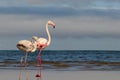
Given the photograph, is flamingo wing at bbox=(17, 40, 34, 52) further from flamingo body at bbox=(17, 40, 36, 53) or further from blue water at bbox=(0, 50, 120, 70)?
blue water at bbox=(0, 50, 120, 70)

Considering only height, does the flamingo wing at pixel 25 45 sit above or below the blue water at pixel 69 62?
below

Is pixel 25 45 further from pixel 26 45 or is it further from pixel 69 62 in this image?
pixel 69 62

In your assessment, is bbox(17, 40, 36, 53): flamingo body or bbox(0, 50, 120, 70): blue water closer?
bbox(17, 40, 36, 53): flamingo body

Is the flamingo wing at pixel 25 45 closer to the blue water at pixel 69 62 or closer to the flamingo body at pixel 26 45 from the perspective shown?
the flamingo body at pixel 26 45

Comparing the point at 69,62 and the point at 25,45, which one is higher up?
the point at 69,62

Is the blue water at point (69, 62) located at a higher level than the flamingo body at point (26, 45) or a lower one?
higher

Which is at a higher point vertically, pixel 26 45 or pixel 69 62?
pixel 69 62

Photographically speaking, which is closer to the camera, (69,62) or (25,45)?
(25,45)

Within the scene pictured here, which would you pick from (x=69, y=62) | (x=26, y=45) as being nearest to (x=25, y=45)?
(x=26, y=45)

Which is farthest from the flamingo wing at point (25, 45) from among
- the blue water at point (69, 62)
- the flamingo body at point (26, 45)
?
the blue water at point (69, 62)

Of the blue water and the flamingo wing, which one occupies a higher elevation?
the blue water

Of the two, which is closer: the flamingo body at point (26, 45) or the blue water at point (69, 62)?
the flamingo body at point (26, 45)

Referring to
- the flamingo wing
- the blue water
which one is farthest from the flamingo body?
the blue water
